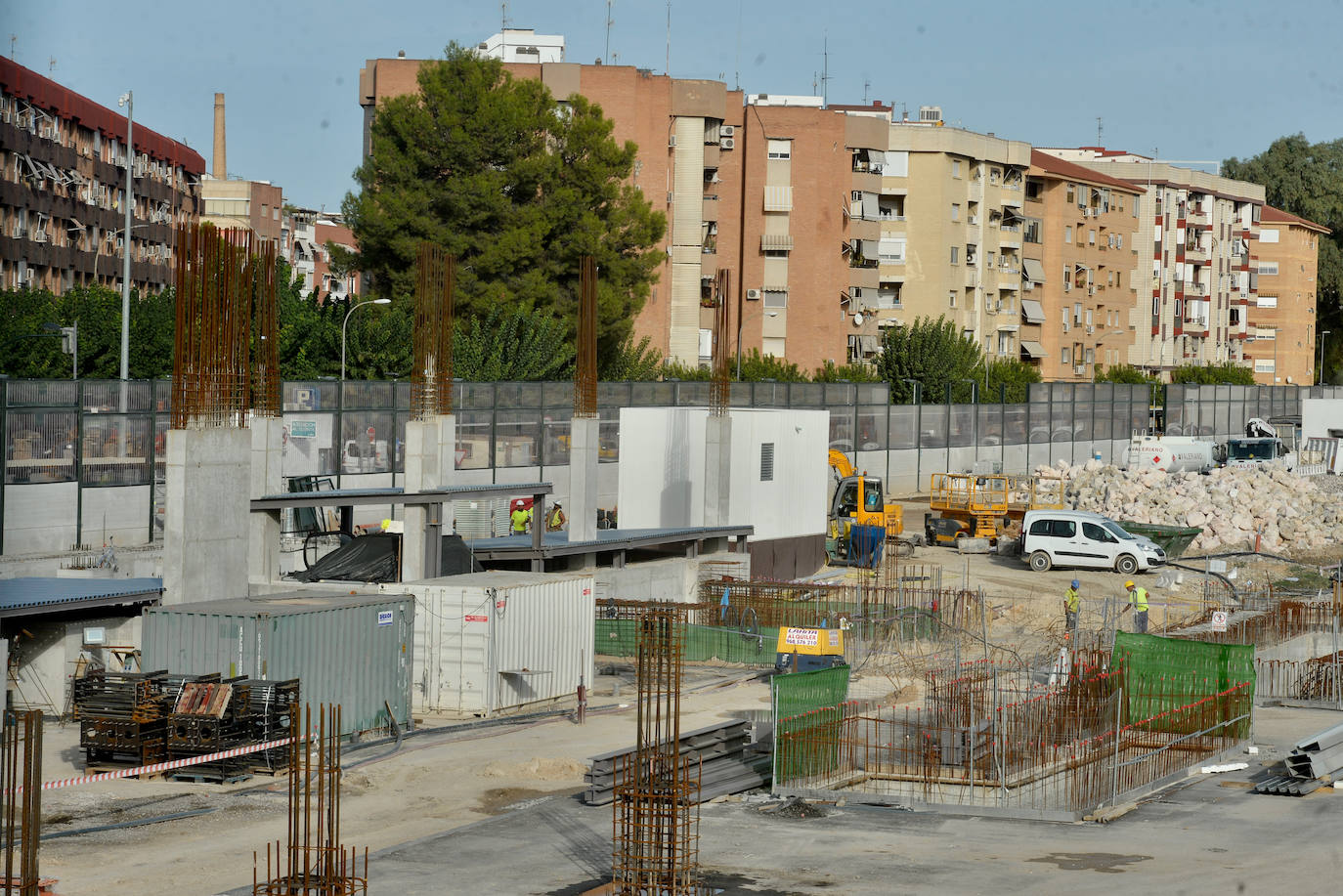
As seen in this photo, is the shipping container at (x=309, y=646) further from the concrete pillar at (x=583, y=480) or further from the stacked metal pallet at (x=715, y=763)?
the concrete pillar at (x=583, y=480)

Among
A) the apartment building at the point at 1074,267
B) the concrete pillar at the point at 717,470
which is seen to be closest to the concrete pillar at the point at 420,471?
the concrete pillar at the point at 717,470

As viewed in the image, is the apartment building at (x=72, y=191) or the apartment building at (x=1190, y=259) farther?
the apartment building at (x=1190, y=259)

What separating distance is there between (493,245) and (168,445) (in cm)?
3749

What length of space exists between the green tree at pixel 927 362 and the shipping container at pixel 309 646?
189 ft

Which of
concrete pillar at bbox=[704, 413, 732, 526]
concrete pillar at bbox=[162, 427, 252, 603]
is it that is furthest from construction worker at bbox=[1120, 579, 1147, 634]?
concrete pillar at bbox=[162, 427, 252, 603]

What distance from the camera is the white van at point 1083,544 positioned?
40.9 m

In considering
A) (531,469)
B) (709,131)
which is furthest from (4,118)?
(531,469)

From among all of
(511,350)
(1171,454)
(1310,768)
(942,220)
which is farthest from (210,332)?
(942,220)

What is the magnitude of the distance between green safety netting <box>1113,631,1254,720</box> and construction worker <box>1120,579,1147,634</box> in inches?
288

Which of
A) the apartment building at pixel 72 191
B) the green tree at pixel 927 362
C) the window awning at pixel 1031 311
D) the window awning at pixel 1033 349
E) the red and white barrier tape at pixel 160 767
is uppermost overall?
the apartment building at pixel 72 191

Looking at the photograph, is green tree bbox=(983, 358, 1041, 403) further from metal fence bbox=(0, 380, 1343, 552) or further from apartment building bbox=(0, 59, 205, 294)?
apartment building bbox=(0, 59, 205, 294)

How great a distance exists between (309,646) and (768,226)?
65224 mm

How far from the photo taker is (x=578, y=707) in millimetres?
23406

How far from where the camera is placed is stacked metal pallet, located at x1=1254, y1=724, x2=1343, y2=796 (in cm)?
1919
